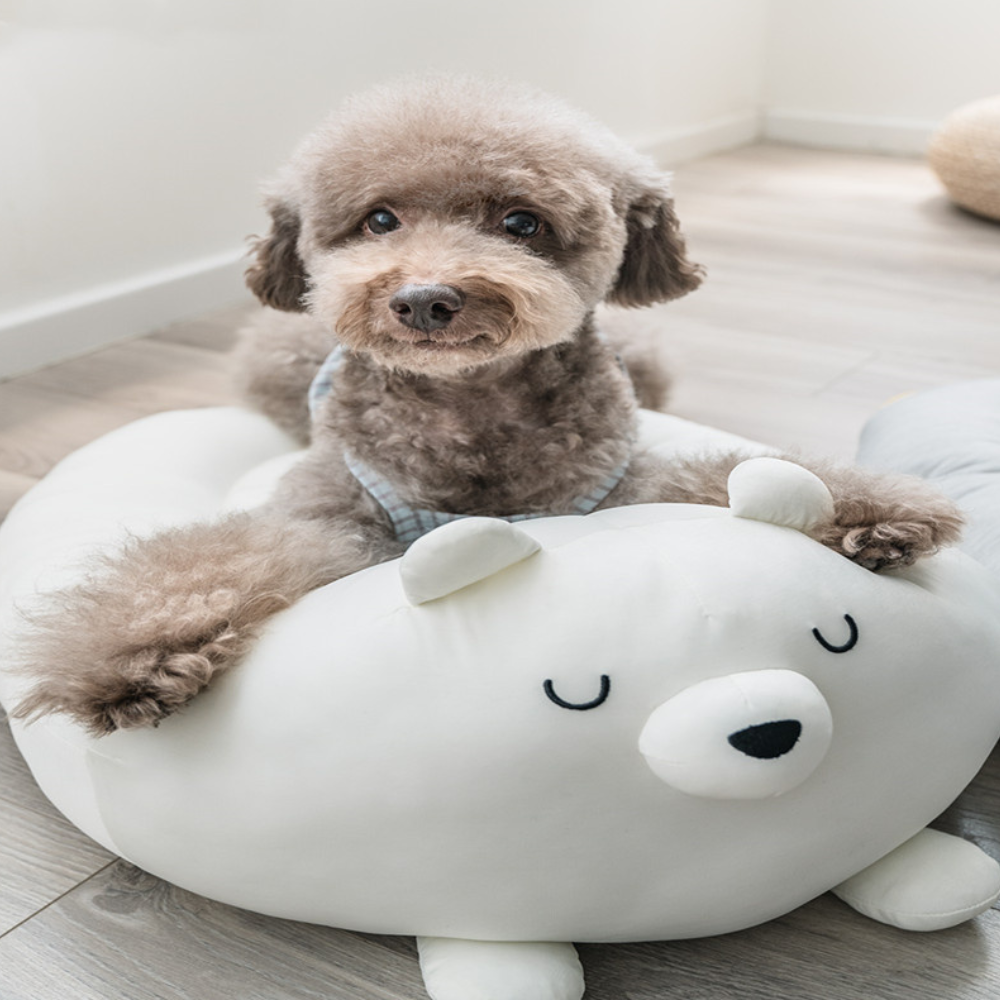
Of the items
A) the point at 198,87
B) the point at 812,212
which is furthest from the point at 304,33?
the point at 812,212

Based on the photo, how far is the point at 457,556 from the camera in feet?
2.61

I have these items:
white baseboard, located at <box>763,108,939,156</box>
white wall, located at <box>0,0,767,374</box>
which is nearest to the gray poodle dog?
white wall, located at <box>0,0,767,374</box>

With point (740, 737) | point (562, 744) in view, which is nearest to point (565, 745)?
point (562, 744)

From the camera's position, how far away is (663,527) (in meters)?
0.89

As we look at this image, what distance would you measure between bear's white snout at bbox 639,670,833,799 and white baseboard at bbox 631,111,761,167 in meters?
3.05

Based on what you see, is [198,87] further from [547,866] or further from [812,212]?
[547,866]

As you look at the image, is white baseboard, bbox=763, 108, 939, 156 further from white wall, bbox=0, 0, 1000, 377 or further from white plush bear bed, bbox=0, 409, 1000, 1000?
white plush bear bed, bbox=0, 409, 1000, 1000

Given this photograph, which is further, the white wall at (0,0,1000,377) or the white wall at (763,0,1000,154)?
the white wall at (763,0,1000,154)

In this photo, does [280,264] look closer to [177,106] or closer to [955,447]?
[955,447]

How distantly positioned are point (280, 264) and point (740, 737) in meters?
0.62

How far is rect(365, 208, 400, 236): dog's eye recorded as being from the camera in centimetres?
95

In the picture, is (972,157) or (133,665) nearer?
(133,665)

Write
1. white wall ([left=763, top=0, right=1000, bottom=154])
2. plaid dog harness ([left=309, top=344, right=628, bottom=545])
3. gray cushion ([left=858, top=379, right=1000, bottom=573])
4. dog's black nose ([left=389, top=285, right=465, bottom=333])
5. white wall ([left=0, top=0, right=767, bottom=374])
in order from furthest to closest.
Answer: white wall ([left=763, top=0, right=1000, bottom=154]), white wall ([left=0, top=0, right=767, bottom=374]), gray cushion ([left=858, top=379, right=1000, bottom=573]), plaid dog harness ([left=309, top=344, right=628, bottom=545]), dog's black nose ([left=389, top=285, right=465, bottom=333])

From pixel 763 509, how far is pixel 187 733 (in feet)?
1.47
